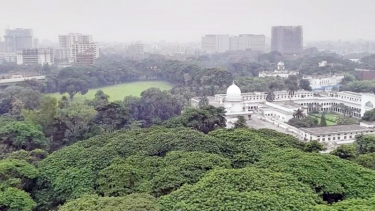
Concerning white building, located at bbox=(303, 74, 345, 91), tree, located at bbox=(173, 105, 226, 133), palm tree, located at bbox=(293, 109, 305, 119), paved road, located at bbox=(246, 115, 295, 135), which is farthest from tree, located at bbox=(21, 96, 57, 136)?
white building, located at bbox=(303, 74, 345, 91)

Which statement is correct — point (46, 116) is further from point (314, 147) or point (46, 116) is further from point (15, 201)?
point (314, 147)

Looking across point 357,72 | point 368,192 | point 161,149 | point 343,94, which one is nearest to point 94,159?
point 161,149

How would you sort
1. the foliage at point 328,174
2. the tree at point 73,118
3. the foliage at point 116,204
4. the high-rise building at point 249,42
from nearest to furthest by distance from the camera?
1. the foliage at point 116,204
2. the foliage at point 328,174
3. the tree at point 73,118
4. the high-rise building at point 249,42

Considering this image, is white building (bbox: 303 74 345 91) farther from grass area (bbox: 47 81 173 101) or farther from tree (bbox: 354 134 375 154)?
tree (bbox: 354 134 375 154)

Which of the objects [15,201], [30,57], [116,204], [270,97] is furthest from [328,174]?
[30,57]

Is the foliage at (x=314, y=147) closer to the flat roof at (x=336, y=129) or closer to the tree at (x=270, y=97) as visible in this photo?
the flat roof at (x=336, y=129)

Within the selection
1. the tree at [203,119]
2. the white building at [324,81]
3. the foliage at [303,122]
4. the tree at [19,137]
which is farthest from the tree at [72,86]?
the white building at [324,81]
